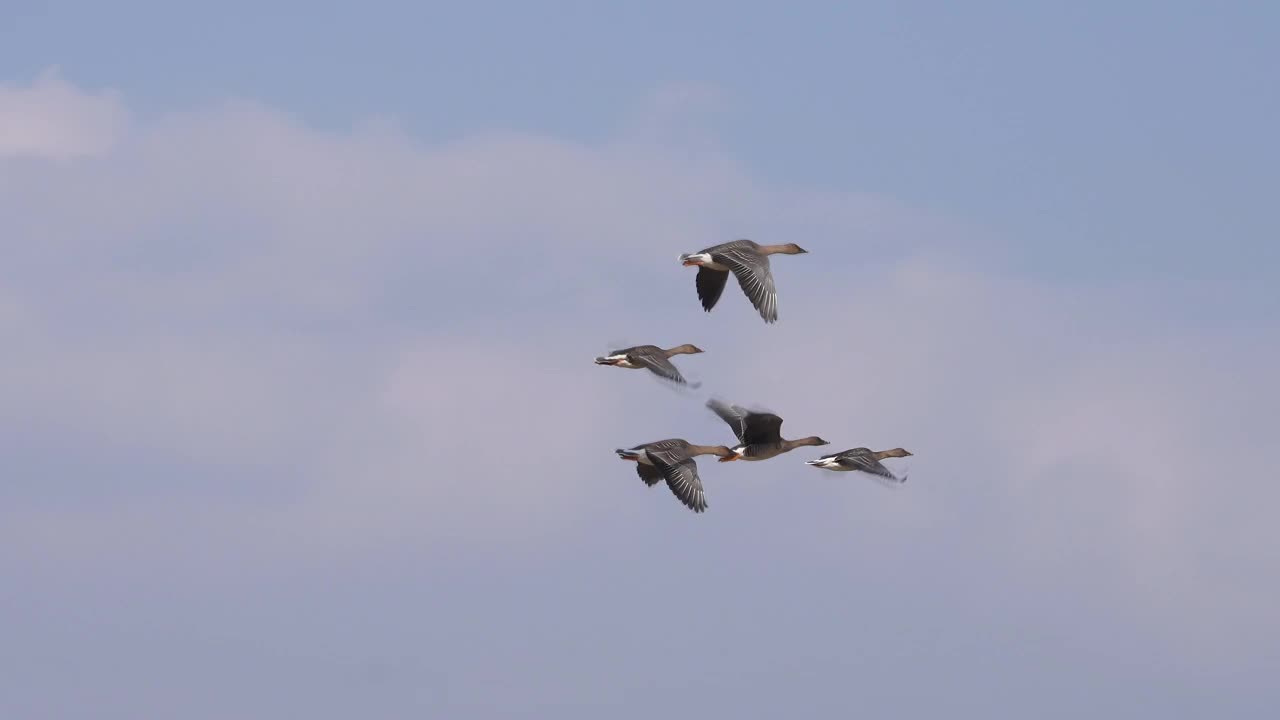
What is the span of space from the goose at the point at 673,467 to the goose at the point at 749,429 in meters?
0.40

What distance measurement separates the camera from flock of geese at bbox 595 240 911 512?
157 ft

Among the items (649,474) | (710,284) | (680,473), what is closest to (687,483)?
(680,473)

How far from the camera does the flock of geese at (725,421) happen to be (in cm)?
4794

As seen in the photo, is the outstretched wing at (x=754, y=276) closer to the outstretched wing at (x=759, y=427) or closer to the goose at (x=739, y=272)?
the goose at (x=739, y=272)

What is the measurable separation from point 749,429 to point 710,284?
4572mm

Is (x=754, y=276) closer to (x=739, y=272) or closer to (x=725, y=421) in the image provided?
(x=739, y=272)

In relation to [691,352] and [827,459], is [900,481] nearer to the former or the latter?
[827,459]

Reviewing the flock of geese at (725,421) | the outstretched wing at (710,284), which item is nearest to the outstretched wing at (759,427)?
the flock of geese at (725,421)

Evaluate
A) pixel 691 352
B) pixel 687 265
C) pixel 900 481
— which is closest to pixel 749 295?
pixel 687 265

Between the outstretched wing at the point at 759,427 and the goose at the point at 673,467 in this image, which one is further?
the outstretched wing at the point at 759,427

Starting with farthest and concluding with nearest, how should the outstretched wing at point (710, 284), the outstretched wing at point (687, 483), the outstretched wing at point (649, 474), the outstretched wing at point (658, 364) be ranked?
the outstretched wing at point (710, 284), the outstretched wing at point (649, 474), the outstretched wing at point (658, 364), the outstretched wing at point (687, 483)

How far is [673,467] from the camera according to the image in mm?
48531

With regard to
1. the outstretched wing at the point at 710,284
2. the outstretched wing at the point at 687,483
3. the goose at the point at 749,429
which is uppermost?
the outstretched wing at the point at 710,284

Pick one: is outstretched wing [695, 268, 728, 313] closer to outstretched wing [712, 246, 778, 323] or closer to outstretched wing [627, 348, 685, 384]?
outstretched wing [712, 246, 778, 323]
